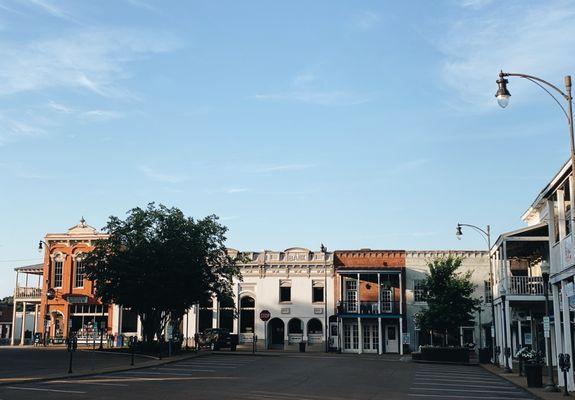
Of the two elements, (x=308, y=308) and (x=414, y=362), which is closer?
(x=414, y=362)

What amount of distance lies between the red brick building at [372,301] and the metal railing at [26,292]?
2850cm

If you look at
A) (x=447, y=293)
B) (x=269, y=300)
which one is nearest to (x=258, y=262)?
(x=269, y=300)

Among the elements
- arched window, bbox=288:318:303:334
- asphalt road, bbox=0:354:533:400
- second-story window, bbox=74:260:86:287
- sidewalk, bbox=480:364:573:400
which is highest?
second-story window, bbox=74:260:86:287

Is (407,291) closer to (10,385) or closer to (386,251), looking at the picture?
(386,251)

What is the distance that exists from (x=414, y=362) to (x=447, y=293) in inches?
217

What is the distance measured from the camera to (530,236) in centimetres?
3506

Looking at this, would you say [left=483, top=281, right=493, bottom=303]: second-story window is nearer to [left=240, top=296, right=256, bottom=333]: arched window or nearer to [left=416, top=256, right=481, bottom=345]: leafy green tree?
[left=416, top=256, right=481, bottom=345]: leafy green tree

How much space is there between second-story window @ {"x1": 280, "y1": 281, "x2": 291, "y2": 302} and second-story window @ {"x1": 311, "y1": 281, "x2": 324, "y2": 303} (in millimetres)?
2138

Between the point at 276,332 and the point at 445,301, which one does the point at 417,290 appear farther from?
the point at 276,332

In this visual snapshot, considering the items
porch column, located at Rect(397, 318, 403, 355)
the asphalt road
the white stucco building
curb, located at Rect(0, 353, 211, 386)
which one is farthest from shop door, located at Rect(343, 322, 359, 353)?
the asphalt road

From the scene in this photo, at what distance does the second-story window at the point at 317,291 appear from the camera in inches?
2224

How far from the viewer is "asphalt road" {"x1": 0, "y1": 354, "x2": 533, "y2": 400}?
20219mm

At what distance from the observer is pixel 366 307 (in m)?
54.4

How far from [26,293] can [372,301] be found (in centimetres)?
3258
